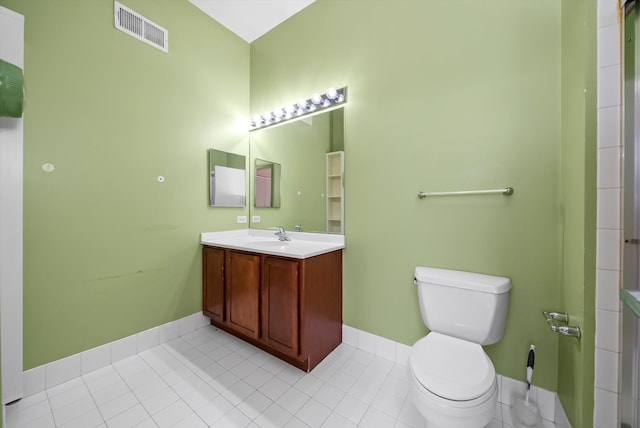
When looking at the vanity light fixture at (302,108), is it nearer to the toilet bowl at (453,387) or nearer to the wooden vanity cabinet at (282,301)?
the wooden vanity cabinet at (282,301)

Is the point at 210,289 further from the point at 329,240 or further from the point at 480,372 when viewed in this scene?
the point at 480,372

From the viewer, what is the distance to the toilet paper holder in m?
0.95

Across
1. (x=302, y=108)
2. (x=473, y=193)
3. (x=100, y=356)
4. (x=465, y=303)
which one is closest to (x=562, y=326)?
(x=465, y=303)

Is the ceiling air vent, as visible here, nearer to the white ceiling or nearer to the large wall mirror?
the white ceiling

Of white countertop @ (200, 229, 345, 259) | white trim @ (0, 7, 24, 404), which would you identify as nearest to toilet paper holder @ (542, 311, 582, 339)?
white countertop @ (200, 229, 345, 259)

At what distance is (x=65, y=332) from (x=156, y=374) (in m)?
0.62

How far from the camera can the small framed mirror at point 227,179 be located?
90.9 inches

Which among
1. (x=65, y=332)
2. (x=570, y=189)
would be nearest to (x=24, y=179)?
(x=65, y=332)

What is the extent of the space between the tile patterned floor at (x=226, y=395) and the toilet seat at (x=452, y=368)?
1.32 feet

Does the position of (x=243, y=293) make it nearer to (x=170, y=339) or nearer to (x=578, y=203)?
(x=170, y=339)

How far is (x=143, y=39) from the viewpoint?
186 cm

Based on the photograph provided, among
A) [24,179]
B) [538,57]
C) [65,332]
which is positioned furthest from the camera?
[65,332]

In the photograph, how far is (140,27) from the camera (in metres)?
1.84

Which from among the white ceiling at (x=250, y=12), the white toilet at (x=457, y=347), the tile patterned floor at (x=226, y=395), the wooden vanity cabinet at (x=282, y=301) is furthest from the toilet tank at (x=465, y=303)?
the white ceiling at (x=250, y=12)
